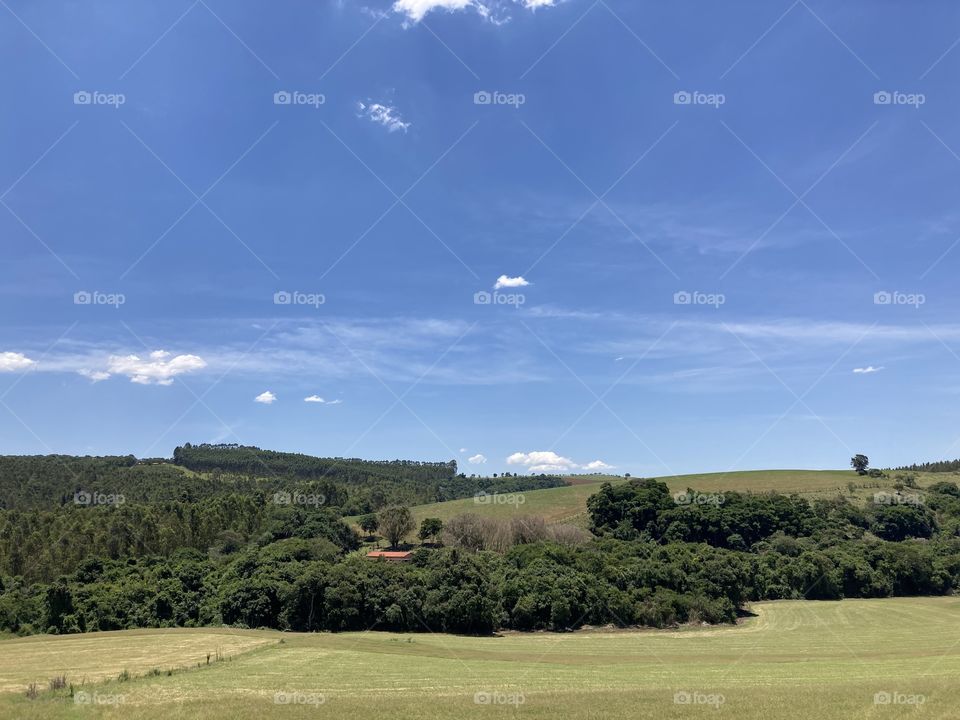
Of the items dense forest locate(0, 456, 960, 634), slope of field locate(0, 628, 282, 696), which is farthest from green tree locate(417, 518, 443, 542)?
slope of field locate(0, 628, 282, 696)

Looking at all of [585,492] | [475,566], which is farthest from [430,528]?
[585,492]

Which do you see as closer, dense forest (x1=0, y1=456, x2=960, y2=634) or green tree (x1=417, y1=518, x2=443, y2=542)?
dense forest (x1=0, y1=456, x2=960, y2=634)

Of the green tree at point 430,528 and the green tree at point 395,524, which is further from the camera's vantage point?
the green tree at point 395,524

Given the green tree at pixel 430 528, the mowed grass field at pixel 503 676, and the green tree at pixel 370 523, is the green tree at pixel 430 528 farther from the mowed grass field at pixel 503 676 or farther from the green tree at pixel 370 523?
the mowed grass field at pixel 503 676

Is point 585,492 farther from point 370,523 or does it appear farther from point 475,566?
point 475,566

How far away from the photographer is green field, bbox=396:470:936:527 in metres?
Result: 165

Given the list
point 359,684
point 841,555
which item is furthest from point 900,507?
point 359,684

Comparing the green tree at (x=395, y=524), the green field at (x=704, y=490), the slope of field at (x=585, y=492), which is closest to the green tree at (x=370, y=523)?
the green tree at (x=395, y=524)

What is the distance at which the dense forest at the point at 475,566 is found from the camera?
69688mm

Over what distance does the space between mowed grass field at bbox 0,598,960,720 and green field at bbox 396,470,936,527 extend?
10074 cm

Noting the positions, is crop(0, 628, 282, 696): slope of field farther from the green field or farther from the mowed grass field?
the green field

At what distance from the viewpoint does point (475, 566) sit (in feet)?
236

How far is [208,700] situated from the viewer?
1131 inches

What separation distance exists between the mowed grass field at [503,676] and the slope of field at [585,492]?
10061 centimetres
